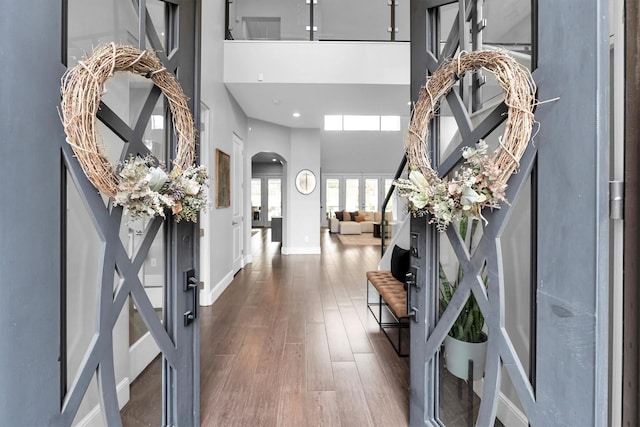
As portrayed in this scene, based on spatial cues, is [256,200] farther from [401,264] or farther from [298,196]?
[401,264]

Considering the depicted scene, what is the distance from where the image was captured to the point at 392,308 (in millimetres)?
2486

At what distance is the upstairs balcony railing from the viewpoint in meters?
4.58

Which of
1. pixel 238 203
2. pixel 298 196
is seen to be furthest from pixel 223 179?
pixel 298 196

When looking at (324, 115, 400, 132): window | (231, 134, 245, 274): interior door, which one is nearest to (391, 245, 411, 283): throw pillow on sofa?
(231, 134, 245, 274): interior door

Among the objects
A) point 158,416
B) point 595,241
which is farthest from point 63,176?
point 595,241

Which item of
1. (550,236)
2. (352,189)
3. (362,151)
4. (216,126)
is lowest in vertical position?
(550,236)

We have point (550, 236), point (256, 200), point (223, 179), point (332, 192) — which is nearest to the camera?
point (550, 236)

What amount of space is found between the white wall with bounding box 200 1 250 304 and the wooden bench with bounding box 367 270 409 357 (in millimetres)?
2000

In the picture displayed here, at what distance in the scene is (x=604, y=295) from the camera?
0.76 meters

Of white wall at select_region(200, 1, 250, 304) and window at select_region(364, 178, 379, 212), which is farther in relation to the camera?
window at select_region(364, 178, 379, 212)

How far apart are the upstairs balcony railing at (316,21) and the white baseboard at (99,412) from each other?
4495 millimetres

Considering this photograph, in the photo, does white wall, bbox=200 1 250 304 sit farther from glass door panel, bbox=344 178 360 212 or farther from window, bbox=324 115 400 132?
glass door panel, bbox=344 178 360 212

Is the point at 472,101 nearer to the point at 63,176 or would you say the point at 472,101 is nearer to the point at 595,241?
the point at 595,241

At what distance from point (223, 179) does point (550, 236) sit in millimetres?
4050
